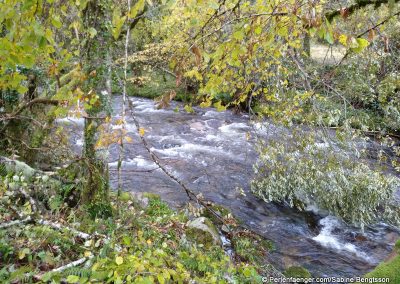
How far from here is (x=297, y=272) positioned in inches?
262

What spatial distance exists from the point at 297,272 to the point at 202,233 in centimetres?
190

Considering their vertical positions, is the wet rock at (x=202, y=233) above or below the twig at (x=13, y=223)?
below

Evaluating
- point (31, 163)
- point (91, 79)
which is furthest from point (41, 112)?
point (91, 79)

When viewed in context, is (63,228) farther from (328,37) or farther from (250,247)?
(250,247)

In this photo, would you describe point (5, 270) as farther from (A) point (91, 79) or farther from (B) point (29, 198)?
(A) point (91, 79)

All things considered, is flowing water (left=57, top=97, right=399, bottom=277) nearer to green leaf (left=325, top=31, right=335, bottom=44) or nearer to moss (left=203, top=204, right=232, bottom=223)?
moss (left=203, top=204, right=232, bottom=223)

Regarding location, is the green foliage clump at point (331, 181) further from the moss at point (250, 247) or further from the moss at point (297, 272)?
the moss at point (297, 272)

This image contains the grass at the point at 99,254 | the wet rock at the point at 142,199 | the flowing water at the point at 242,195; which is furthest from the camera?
the flowing water at the point at 242,195

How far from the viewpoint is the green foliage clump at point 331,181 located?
25.8 ft

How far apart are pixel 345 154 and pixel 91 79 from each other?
5554 millimetres

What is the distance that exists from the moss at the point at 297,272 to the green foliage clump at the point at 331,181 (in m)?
2.19

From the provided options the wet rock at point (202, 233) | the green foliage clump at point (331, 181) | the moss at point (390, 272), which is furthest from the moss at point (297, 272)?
the moss at point (390, 272)

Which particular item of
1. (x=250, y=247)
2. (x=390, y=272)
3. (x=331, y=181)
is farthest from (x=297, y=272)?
(x=390, y=272)

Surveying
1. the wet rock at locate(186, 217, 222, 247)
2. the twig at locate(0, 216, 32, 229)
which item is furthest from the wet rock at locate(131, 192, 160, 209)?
the twig at locate(0, 216, 32, 229)
